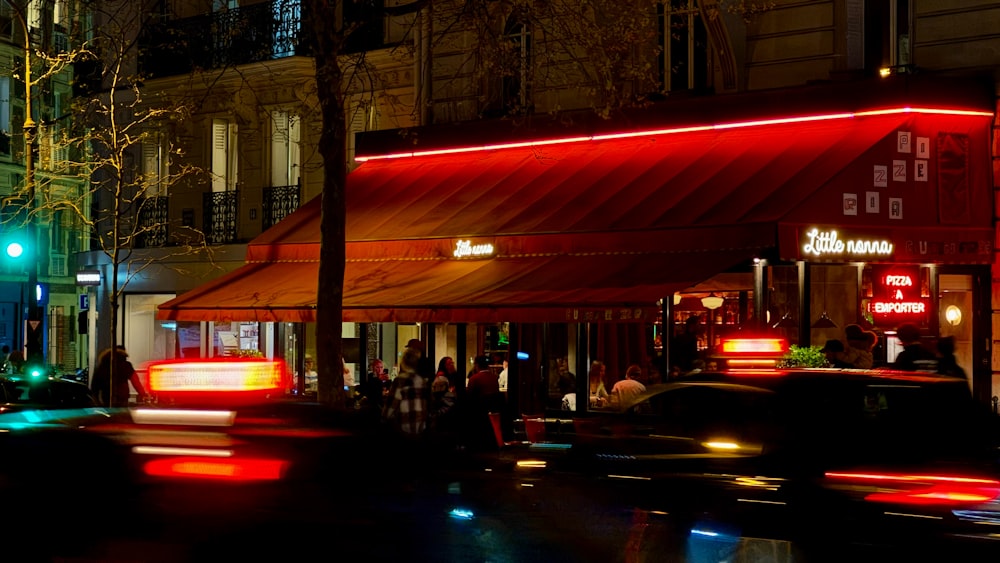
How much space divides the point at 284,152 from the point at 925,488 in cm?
1923

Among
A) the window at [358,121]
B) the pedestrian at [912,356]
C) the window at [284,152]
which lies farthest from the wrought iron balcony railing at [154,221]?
the pedestrian at [912,356]

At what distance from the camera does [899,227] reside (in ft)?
51.0

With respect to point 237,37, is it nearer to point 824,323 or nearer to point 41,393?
point 41,393

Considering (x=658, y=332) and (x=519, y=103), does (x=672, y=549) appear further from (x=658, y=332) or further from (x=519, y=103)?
(x=519, y=103)

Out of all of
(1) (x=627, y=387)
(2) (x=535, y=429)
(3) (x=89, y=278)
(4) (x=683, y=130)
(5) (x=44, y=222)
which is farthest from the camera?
(5) (x=44, y=222)

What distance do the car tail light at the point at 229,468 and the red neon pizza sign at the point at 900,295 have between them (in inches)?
466

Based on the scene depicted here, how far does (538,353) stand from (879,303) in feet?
17.2

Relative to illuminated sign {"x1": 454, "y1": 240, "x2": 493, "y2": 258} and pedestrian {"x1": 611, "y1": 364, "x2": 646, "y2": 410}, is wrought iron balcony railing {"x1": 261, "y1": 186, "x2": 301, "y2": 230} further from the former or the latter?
pedestrian {"x1": 611, "y1": 364, "x2": 646, "y2": 410}

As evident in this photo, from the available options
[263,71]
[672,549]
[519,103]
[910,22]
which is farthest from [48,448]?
[263,71]

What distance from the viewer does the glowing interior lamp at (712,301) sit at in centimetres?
1758

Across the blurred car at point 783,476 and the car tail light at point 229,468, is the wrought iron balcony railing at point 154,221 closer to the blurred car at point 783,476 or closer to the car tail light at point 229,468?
the blurred car at point 783,476

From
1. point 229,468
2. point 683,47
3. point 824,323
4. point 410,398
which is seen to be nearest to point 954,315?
point 824,323

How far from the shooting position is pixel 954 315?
16266 millimetres

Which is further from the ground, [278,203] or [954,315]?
[278,203]
